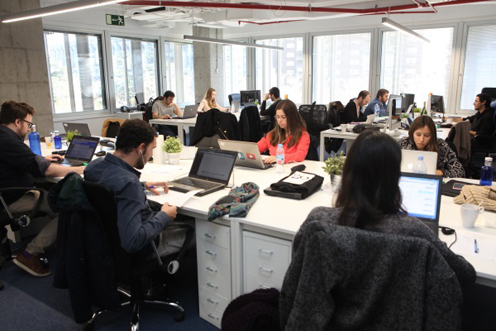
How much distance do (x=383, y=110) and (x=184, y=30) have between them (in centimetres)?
589

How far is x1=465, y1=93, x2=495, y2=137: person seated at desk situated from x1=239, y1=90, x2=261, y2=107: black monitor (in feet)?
14.5

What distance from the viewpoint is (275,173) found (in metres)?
3.09

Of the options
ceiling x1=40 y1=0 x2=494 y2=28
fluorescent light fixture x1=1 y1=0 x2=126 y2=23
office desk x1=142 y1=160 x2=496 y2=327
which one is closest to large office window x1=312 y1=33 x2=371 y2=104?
ceiling x1=40 y1=0 x2=494 y2=28

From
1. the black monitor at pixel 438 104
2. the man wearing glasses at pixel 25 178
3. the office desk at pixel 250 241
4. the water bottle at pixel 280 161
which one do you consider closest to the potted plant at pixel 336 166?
the office desk at pixel 250 241

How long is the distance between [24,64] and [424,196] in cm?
597

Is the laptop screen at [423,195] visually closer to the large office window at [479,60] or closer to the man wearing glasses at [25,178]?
the man wearing glasses at [25,178]

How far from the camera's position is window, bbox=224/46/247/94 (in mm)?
10992

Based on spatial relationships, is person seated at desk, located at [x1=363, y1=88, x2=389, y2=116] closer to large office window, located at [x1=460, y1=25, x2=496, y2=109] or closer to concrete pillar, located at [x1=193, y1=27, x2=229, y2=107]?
large office window, located at [x1=460, y1=25, x2=496, y2=109]

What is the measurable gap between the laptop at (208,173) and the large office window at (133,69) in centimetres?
673

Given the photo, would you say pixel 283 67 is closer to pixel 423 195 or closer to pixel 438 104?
pixel 438 104

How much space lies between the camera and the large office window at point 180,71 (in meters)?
10.2

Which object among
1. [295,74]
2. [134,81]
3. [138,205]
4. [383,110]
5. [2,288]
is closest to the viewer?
[138,205]

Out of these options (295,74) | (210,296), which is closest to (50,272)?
(210,296)

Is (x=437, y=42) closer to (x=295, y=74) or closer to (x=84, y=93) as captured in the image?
(x=295, y=74)
